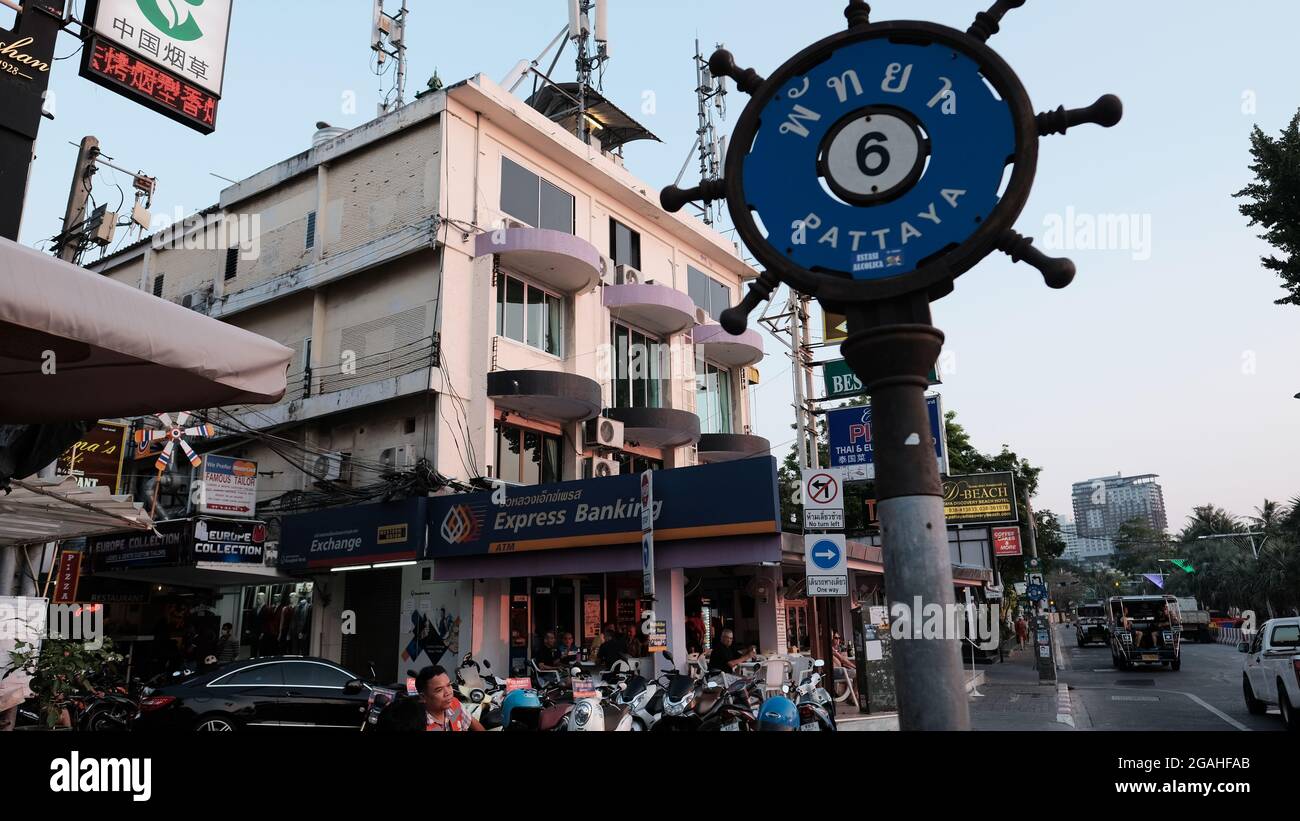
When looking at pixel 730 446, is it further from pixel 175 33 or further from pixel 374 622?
pixel 175 33

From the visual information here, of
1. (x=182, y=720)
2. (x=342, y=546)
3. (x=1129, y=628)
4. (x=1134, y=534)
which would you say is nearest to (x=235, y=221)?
(x=342, y=546)

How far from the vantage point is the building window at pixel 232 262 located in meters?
26.8

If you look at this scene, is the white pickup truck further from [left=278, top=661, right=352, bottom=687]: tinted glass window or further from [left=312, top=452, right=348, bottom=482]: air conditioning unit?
[left=312, top=452, right=348, bottom=482]: air conditioning unit

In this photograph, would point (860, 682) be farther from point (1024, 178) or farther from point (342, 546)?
point (1024, 178)

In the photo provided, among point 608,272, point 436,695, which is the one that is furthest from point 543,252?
point 436,695

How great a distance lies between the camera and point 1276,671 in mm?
12562

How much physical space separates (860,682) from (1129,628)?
1539cm

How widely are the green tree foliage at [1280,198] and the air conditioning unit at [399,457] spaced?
63.1 ft

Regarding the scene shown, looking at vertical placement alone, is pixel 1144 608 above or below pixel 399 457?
below

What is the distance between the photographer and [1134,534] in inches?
5655

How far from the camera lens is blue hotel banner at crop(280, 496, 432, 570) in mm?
19453

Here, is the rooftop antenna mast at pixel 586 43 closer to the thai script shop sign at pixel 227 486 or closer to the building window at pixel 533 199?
the building window at pixel 533 199

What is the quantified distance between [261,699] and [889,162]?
11.5m
